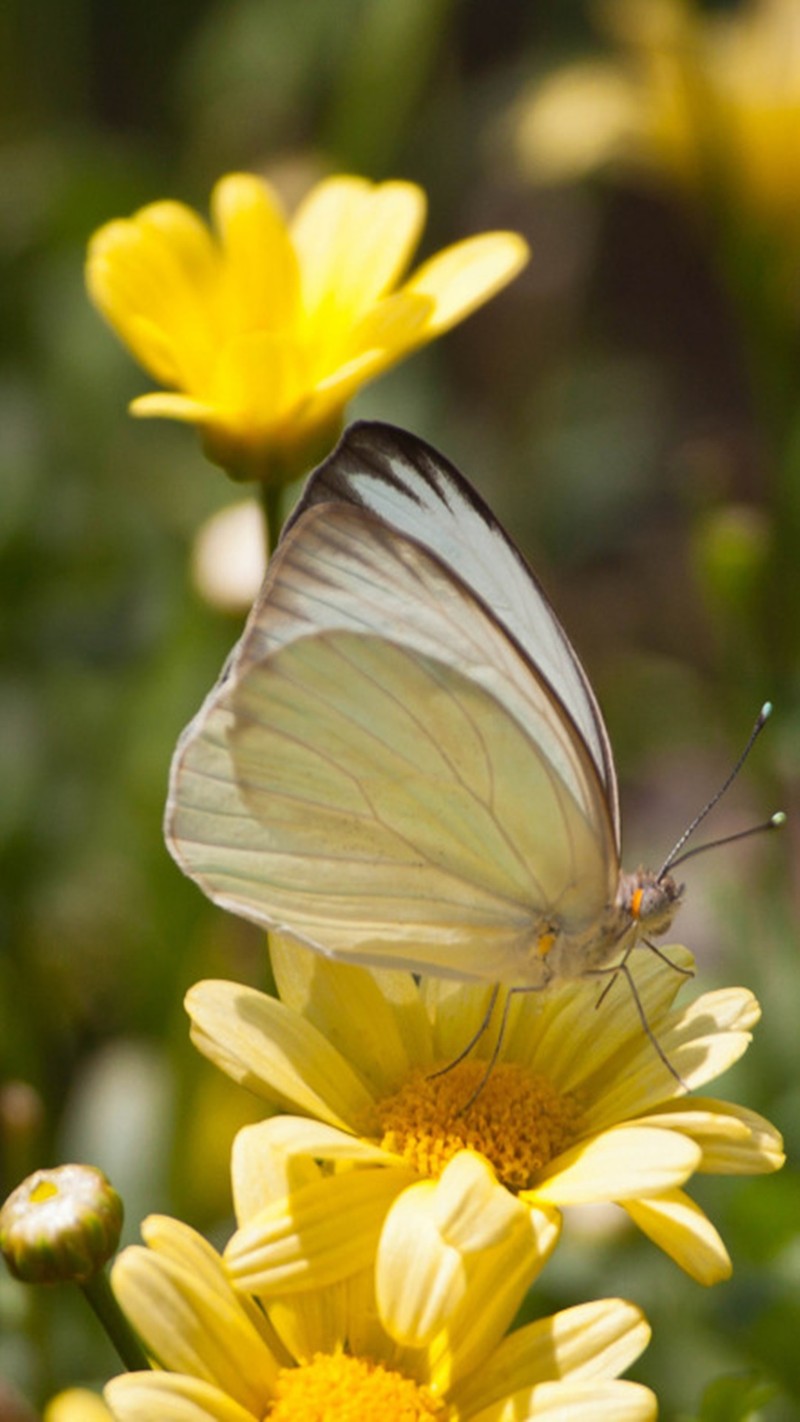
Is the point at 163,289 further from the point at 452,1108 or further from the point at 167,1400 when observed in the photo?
the point at 167,1400

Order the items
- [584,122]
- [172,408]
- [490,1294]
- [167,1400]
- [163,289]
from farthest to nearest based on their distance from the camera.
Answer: [584,122] < [163,289] < [172,408] < [490,1294] < [167,1400]

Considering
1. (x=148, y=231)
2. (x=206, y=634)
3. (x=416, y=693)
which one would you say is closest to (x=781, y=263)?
(x=206, y=634)

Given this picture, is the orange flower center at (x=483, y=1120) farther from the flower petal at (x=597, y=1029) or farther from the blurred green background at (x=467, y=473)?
the blurred green background at (x=467, y=473)

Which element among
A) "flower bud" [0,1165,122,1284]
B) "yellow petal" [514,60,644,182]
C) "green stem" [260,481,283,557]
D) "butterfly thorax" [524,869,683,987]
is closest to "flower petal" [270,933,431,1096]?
"butterfly thorax" [524,869,683,987]

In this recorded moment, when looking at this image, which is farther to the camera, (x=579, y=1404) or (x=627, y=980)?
(x=627, y=980)

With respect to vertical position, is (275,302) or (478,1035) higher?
(275,302)

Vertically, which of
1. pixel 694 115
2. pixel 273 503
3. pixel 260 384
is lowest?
pixel 273 503

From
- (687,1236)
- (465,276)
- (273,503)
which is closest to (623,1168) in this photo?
(687,1236)
